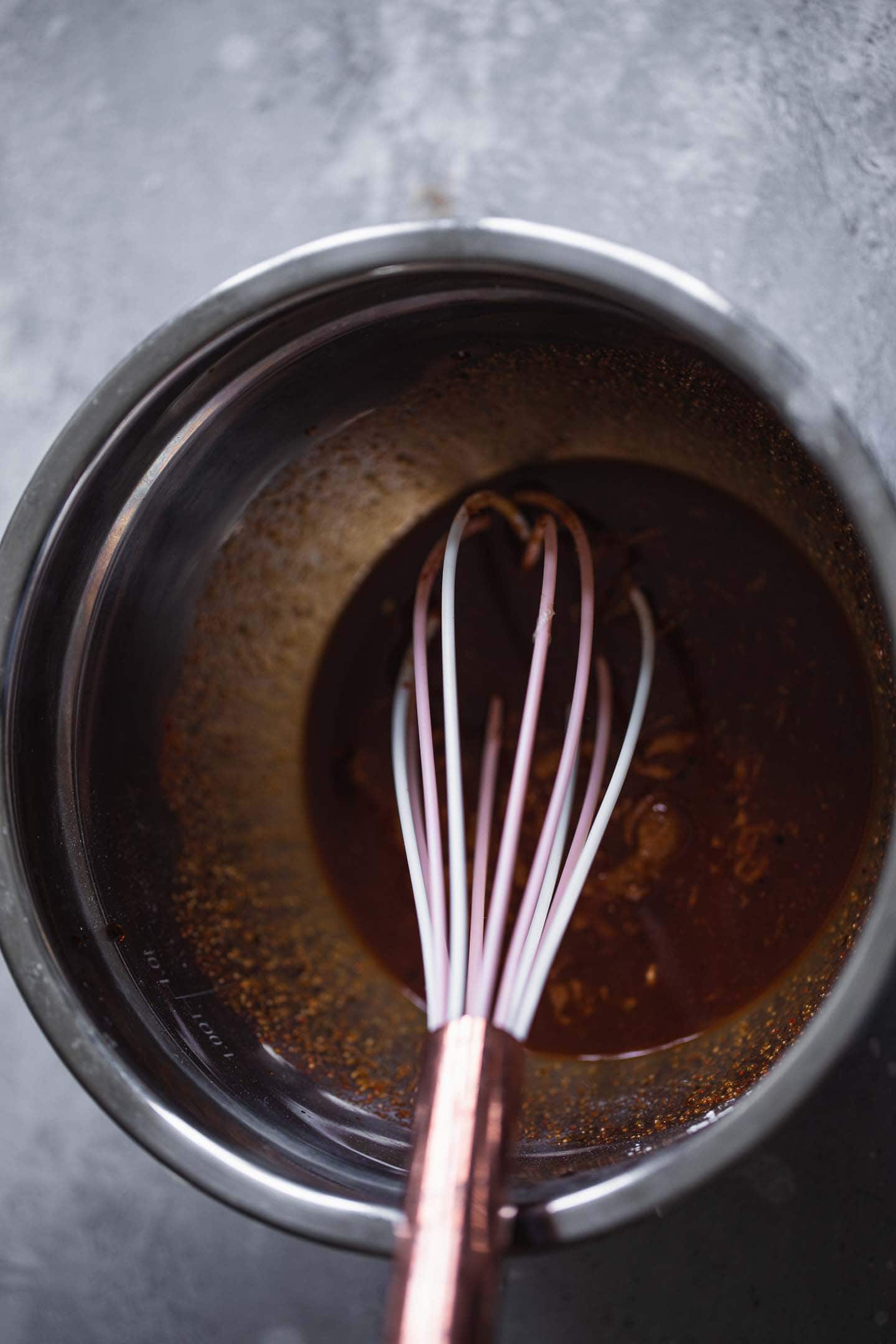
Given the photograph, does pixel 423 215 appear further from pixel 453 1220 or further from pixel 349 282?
pixel 453 1220

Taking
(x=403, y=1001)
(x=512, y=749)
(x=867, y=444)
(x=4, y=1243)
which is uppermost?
(x=867, y=444)

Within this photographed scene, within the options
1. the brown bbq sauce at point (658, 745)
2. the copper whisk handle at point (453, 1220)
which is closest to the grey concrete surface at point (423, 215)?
the brown bbq sauce at point (658, 745)

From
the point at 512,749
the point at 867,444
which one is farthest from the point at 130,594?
the point at 867,444

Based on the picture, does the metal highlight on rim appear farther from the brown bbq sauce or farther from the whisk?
the brown bbq sauce

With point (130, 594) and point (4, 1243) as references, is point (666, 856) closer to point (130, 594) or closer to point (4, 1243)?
point (130, 594)

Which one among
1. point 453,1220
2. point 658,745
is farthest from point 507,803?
point 453,1220

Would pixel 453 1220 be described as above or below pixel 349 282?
below
